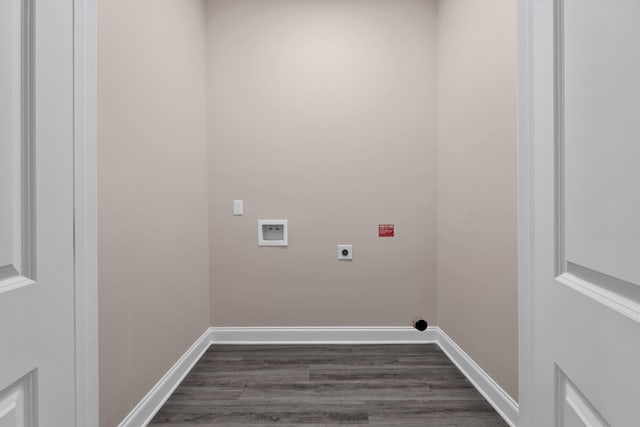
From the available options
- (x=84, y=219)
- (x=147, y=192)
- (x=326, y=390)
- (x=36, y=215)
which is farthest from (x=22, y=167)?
(x=326, y=390)

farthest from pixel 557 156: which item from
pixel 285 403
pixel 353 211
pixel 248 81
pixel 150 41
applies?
pixel 248 81

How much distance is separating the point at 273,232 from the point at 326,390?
Result: 3.83 feet

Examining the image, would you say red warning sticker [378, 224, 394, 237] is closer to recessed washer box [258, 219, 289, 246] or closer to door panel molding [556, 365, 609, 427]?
recessed washer box [258, 219, 289, 246]

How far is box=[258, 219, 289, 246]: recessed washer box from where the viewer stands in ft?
8.71

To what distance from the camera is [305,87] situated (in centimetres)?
264

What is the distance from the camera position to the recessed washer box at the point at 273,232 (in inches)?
105

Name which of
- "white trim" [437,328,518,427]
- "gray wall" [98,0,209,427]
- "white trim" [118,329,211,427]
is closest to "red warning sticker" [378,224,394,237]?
"white trim" [437,328,518,427]

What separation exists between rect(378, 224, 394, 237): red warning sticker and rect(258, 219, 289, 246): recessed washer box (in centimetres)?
70

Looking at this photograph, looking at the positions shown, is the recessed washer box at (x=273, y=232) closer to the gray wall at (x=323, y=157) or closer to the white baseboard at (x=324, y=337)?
the gray wall at (x=323, y=157)

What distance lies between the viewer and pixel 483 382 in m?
1.92

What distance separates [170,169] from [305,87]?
1.19 metres

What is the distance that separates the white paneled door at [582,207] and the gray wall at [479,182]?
100cm

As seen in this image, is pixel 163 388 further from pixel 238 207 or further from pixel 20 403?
pixel 20 403

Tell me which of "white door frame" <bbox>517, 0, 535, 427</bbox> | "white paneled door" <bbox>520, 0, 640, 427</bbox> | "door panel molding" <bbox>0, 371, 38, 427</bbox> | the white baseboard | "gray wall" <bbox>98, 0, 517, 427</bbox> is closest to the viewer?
"white paneled door" <bbox>520, 0, 640, 427</bbox>
